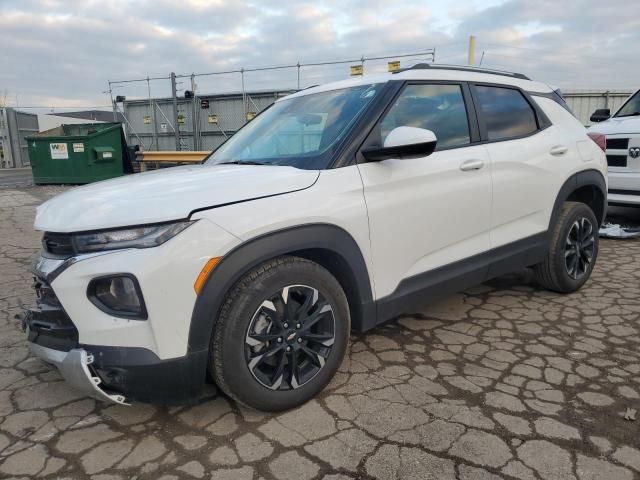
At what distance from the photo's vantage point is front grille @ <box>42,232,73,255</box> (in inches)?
82.6

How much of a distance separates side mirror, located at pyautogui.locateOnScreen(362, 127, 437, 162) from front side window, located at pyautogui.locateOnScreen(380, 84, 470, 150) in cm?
26

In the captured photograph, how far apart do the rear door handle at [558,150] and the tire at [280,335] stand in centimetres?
224

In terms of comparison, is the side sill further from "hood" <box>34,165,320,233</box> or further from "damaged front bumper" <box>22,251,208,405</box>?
"damaged front bumper" <box>22,251,208,405</box>

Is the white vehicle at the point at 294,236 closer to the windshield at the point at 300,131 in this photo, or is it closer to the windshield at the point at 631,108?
the windshield at the point at 300,131

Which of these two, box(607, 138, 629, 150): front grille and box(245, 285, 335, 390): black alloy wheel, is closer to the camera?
box(245, 285, 335, 390): black alloy wheel

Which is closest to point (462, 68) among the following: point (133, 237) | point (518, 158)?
point (518, 158)

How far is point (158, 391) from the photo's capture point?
2080 mm

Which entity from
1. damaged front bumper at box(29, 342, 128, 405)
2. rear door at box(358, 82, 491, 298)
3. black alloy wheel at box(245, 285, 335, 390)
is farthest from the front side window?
damaged front bumper at box(29, 342, 128, 405)

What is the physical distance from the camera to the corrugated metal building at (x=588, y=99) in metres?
15.0

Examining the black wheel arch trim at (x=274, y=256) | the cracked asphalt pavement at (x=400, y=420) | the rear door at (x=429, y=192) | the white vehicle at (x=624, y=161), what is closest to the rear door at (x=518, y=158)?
the rear door at (x=429, y=192)

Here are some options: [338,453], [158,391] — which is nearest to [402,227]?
[338,453]

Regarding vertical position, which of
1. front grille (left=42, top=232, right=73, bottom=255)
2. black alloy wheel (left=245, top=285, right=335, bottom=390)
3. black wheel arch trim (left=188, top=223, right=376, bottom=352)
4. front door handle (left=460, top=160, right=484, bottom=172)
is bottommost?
black alloy wheel (left=245, top=285, right=335, bottom=390)

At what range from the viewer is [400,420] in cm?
240

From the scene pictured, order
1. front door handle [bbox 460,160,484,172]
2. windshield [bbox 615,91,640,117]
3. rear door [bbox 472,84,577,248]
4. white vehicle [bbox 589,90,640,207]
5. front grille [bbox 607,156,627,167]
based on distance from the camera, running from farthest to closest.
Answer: windshield [bbox 615,91,640,117] < front grille [bbox 607,156,627,167] < white vehicle [bbox 589,90,640,207] < rear door [bbox 472,84,577,248] < front door handle [bbox 460,160,484,172]
